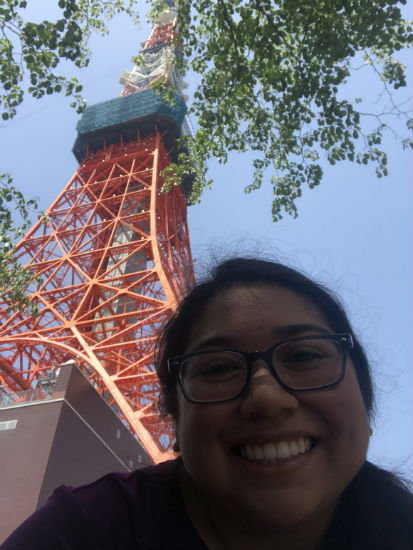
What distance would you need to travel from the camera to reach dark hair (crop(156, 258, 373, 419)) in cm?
152

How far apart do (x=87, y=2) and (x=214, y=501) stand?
537 centimetres

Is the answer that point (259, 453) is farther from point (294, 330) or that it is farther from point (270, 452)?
point (294, 330)

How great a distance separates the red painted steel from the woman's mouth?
A: 24.7 feet

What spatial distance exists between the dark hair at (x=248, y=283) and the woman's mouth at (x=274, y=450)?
0.45 m

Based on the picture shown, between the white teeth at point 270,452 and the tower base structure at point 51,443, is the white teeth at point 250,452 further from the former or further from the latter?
the tower base structure at point 51,443

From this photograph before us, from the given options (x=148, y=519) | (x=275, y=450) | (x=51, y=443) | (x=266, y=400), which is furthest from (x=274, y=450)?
(x=51, y=443)

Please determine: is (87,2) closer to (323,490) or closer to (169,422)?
(169,422)

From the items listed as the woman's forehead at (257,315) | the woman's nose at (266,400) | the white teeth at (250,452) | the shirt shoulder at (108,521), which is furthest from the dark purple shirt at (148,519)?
the woman's forehead at (257,315)

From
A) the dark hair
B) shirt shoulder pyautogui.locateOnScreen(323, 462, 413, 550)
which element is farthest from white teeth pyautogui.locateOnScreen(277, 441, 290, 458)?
the dark hair

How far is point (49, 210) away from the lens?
18297 mm

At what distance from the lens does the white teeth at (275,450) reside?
110 centimetres

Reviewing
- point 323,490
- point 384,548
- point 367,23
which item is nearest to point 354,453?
point 323,490

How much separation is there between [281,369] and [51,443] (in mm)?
6938

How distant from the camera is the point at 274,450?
1104mm
